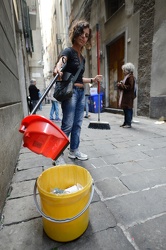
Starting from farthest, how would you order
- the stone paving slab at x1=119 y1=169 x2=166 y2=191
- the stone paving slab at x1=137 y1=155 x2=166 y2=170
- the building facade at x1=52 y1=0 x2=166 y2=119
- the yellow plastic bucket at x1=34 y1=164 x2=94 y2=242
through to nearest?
1. the building facade at x1=52 y1=0 x2=166 y2=119
2. the stone paving slab at x1=137 y1=155 x2=166 y2=170
3. the stone paving slab at x1=119 y1=169 x2=166 y2=191
4. the yellow plastic bucket at x1=34 y1=164 x2=94 y2=242

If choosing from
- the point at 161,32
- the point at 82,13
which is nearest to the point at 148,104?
the point at 161,32

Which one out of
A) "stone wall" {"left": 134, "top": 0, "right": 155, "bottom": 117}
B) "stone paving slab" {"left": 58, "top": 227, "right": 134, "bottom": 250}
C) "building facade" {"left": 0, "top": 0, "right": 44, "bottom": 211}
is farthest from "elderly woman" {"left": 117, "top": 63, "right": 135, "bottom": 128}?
"stone paving slab" {"left": 58, "top": 227, "right": 134, "bottom": 250}

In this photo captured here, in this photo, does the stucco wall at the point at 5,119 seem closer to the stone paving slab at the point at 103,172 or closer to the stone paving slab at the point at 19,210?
the stone paving slab at the point at 19,210

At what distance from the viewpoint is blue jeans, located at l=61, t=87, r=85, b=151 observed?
6.46 ft

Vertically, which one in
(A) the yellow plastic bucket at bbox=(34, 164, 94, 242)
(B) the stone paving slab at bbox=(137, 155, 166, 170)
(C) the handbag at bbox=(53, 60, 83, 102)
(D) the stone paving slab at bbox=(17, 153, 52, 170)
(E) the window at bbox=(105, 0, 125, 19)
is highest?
(E) the window at bbox=(105, 0, 125, 19)

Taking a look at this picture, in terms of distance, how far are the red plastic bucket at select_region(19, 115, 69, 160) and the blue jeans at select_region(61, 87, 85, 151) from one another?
100cm

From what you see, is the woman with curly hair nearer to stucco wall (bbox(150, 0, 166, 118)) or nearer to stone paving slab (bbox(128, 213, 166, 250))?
stone paving slab (bbox(128, 213, 166, 250))

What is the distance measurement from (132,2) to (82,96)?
5486mm

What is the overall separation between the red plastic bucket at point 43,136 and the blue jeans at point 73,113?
1.00m

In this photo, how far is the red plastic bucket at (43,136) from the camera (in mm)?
928

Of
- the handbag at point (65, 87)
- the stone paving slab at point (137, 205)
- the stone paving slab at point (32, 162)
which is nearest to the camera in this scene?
the stone paving slab at point (137, 205)

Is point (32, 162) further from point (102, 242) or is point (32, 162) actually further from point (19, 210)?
point (102, 242)

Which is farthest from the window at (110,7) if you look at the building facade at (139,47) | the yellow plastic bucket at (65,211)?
the yellow plastic bucket at (65,211)

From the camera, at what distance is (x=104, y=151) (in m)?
2.66
